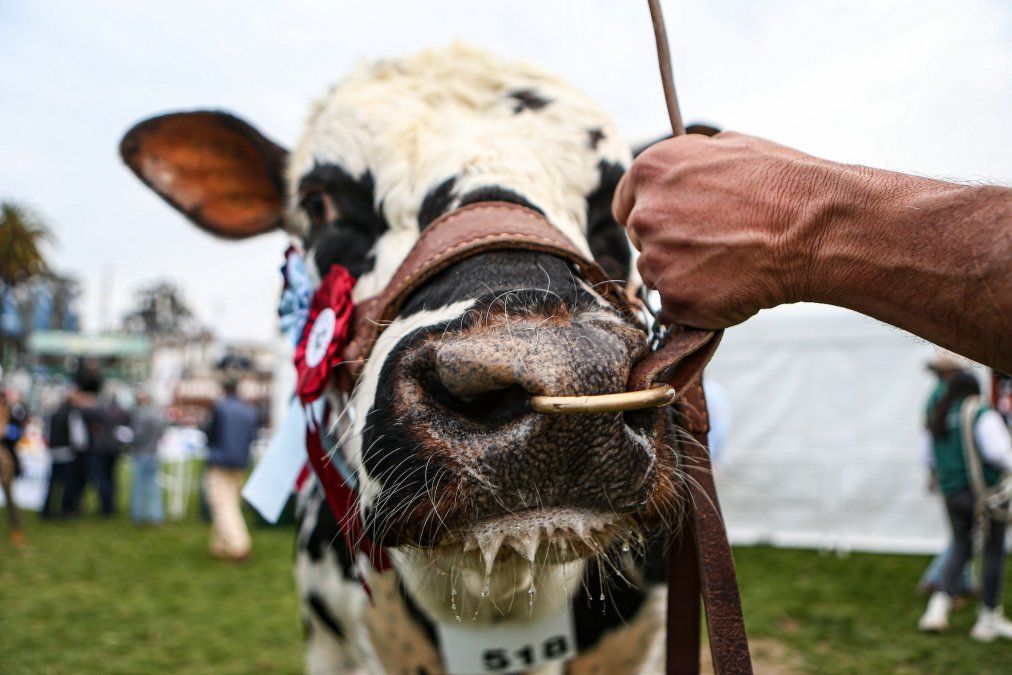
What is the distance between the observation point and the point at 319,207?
218cm

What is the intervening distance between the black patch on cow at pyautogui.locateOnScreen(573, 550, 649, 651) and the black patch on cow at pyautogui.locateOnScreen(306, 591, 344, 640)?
0.79 meters

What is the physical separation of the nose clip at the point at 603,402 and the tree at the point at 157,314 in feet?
223

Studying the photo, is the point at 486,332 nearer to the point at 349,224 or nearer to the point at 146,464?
the point at 349,224

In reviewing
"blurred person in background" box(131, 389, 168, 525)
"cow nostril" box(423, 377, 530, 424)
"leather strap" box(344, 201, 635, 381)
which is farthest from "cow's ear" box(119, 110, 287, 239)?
"blurred person in background" box(131, 389, 168, 525)

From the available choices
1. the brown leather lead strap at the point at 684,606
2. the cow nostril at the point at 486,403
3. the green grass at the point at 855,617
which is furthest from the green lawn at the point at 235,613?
the cow nostril at the point at 486,403

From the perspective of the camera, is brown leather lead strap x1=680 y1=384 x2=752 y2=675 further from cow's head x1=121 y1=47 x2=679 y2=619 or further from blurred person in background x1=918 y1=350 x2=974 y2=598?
blurred person in background x1=918 y1=350 x2=974 y2=598

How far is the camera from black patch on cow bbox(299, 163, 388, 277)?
6.50 feet

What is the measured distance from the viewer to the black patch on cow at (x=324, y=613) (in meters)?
2.44

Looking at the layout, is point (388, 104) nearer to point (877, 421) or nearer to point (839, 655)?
point (839, 655)

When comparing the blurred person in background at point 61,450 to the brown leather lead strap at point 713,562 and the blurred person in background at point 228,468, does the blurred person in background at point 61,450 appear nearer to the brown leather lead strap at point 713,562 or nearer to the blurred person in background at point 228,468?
the blurred person in background at point 228,468

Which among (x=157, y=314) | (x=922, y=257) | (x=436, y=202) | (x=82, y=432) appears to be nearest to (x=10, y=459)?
(x=82, y=432)

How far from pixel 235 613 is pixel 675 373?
6.44m

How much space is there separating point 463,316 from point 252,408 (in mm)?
9185

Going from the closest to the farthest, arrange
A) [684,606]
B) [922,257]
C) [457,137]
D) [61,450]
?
[922,257], [684,606], [457,137], [61,450]
